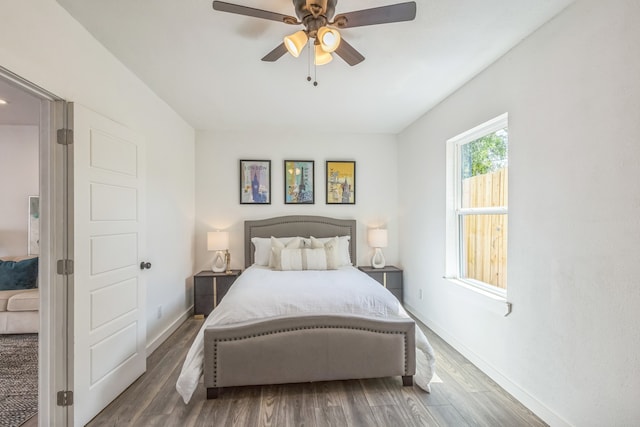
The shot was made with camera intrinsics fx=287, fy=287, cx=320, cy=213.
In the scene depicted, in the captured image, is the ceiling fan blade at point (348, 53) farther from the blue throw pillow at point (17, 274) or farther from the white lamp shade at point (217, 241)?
the blue throw pillow at point (17, 274)

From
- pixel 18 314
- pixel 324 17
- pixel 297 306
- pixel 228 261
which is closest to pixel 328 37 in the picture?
pixel 324 17

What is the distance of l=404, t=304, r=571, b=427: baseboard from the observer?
5.92 ft

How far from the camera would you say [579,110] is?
1644mm

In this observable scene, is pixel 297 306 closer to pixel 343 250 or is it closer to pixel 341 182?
pixel 343 250

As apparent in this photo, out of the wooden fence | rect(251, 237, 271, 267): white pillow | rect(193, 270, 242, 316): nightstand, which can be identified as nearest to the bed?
the wooden fence

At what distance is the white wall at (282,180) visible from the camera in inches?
164

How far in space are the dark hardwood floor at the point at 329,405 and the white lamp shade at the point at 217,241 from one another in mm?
1648

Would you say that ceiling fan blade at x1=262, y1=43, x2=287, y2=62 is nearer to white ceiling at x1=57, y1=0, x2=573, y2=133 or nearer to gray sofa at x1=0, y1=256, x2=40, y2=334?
white ceiling at x1=57, y1=0, x2=573, y2=133

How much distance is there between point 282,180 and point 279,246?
1098 millimetres

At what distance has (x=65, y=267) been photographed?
1746 millimetres

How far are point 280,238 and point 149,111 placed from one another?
2.14m

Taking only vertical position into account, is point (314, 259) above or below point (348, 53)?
below

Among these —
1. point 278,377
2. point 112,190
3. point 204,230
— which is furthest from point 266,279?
point 204,230

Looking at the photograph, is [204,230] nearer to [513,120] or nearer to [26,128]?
[26,128]
